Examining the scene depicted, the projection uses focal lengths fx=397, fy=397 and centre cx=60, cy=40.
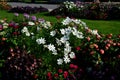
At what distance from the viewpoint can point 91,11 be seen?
21938mm

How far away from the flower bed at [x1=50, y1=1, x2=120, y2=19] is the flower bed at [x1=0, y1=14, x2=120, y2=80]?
40.8 ft

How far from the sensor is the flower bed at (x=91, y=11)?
21547mm

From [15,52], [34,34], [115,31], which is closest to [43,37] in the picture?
[34,34]

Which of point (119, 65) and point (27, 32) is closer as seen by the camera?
point (119, 65)

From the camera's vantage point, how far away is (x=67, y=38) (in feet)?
28.3

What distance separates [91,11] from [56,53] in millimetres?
13901

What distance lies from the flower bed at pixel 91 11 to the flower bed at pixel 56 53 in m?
12.4

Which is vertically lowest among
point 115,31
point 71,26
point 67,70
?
point 115,31

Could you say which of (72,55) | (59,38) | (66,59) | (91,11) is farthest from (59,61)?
(91,11)

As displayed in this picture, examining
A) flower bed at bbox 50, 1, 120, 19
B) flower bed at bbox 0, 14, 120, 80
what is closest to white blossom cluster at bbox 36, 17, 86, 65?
flower bed at bbox 0, 14, 120, 80

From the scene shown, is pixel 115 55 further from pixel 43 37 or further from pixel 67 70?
pixel 43 37

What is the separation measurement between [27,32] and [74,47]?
108 cm

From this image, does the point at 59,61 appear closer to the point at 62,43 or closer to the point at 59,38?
the point at 62,43

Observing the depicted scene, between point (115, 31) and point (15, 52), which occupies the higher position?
point (15, 52)
